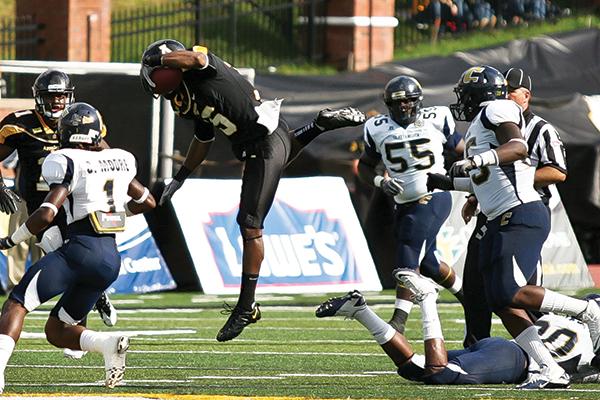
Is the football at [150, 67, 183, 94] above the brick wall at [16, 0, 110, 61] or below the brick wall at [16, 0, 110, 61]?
above

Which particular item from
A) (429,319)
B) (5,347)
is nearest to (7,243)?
(5,347)

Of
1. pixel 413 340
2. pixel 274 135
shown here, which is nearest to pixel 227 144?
pixel 413 340

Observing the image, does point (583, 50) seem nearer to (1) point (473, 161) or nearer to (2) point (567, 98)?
(2) point (567, 98)

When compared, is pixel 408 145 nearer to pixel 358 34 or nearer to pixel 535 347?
pixel 535 347

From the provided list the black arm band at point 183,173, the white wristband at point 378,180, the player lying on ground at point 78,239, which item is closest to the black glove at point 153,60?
the player lying on ground at point 78,239

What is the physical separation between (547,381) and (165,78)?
2.83 meters

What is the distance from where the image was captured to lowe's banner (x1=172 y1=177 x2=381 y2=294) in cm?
1570

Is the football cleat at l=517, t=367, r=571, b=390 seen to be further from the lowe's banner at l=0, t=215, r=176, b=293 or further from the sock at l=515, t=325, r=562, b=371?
the lowe's banner at l=0, t=215, r=176, b=293

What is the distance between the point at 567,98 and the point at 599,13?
10.1 metres

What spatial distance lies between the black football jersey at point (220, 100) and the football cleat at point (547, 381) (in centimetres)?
237

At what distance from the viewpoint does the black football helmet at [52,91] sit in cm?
1084

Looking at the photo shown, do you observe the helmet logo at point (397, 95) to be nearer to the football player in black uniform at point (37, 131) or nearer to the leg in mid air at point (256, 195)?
the leg in mid air at point (256, 195)

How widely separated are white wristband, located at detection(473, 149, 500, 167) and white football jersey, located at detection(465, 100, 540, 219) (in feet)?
0.96

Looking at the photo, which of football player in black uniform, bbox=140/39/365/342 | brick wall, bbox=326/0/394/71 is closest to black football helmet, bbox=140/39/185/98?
football player in black uniform, bbox=140/39/365/342
